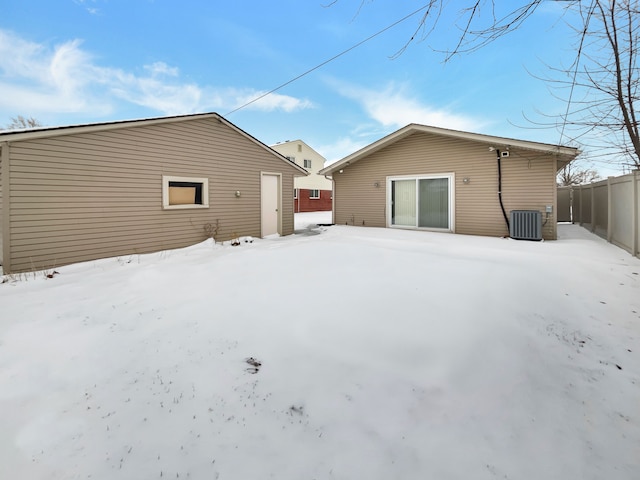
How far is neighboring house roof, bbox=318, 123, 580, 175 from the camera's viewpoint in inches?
303

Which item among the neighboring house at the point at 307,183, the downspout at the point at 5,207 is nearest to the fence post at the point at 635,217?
the downspout at the point at 5,207

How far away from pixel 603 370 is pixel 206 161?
28.9 ft

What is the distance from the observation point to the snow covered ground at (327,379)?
1.55 metres

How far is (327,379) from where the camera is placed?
2197mm

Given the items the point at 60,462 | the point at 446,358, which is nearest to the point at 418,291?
the point at 446,358

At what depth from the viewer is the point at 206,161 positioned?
329 inches

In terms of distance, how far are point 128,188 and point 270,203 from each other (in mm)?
4341

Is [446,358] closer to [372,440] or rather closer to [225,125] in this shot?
[372,440]

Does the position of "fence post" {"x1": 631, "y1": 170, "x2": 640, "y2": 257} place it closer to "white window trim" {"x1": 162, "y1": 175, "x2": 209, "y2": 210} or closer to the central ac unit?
the central ac unit

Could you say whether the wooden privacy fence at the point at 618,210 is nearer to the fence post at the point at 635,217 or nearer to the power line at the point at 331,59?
the fence post at the point at 635,217

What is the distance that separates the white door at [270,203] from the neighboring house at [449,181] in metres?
2.97

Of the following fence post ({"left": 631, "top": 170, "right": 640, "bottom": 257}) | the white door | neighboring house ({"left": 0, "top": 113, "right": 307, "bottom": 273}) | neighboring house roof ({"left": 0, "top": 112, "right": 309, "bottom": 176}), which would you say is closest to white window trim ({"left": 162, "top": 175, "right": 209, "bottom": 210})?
neighboring house ({"left": 0, "top": 113, "right": 307, "bottom": 273})

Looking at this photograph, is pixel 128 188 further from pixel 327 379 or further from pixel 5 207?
pixel 327 379

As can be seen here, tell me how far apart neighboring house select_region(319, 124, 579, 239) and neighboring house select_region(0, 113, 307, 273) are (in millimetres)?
3806
